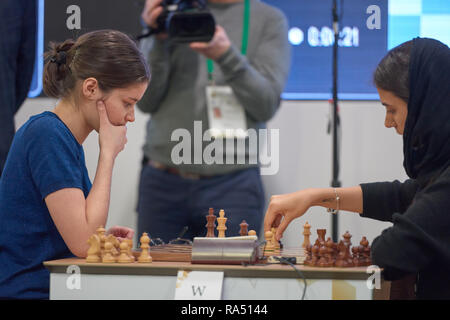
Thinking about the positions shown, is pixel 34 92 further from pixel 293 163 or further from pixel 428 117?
pixel 428 117

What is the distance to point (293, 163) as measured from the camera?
278cm

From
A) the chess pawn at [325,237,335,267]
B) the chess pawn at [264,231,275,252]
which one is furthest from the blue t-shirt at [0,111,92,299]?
the chess pawn at [325,237,335,267]

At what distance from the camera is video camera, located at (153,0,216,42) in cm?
231

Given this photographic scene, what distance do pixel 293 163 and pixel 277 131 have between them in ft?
0.53

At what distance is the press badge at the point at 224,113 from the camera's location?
2.33 meters

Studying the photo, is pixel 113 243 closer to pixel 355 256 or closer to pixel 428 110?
pixel 355 256

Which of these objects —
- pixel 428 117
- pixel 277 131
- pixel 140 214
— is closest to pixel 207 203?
pixel 140 214

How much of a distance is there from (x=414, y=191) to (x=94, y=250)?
0.85m

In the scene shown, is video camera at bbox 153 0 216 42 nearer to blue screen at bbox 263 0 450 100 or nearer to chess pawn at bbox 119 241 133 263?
blue screen at bbox 263 0 450 100

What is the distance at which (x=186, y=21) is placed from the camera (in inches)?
92.5

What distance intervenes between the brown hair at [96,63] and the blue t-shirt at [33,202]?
14 cm

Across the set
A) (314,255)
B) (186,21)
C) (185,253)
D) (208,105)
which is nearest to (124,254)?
(185,253)

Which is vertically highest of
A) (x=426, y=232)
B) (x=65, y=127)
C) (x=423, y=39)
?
(x=423, y=39)
